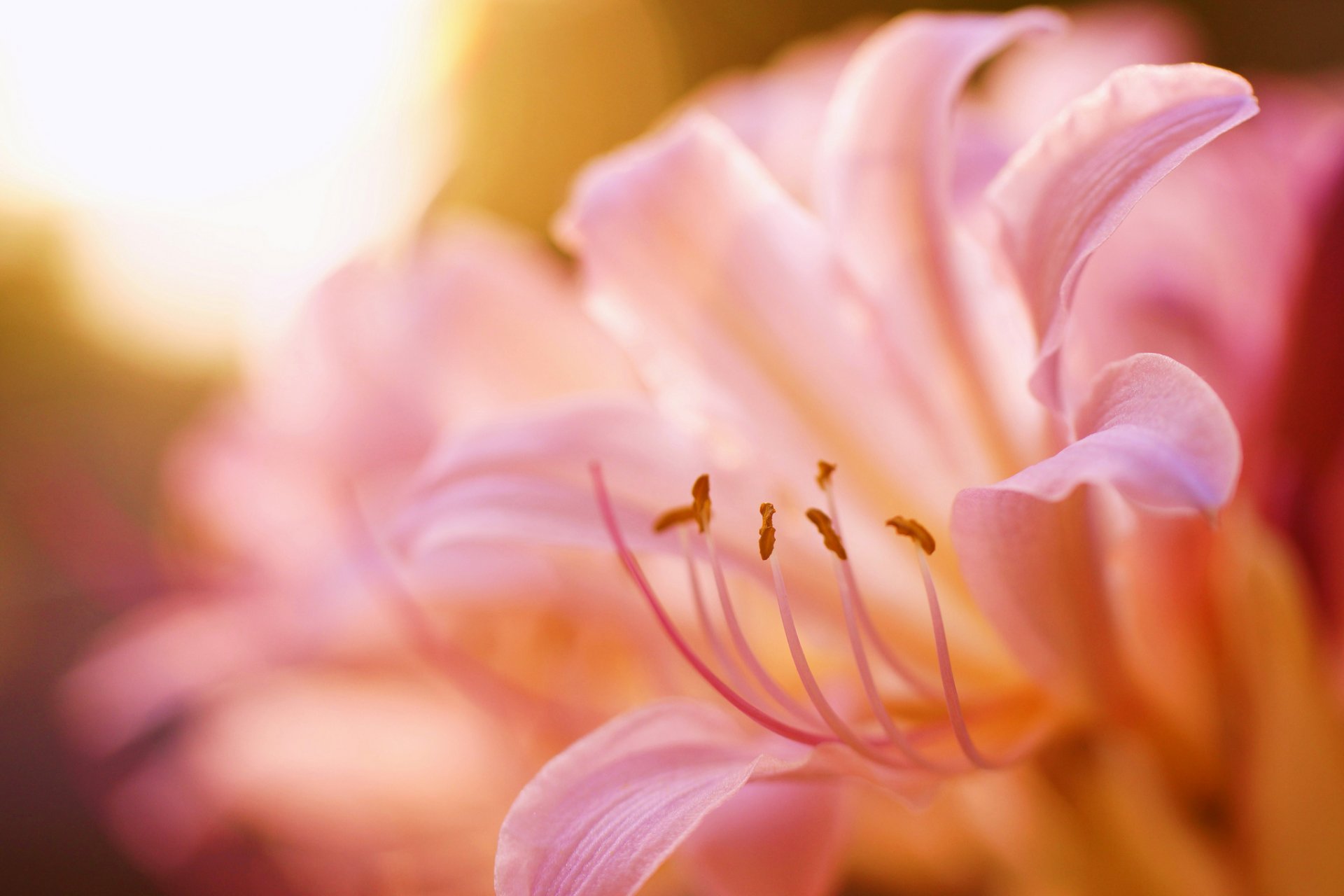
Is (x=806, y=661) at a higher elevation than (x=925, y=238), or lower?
lower

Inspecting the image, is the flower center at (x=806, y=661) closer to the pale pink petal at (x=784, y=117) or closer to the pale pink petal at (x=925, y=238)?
the pale pink petal at (x=925, y=238)

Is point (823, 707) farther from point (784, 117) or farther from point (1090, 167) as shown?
point (784, 117)

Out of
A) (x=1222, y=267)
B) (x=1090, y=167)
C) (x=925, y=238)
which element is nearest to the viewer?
(x=1090, y=167)

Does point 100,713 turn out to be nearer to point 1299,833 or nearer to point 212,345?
point 1299,833

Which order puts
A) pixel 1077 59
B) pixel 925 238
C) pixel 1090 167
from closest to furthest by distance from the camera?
pixel 1090 167 < pixel 925 238 < pixel 1077 59

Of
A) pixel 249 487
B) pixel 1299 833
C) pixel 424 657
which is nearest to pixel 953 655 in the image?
pixel 1299 833

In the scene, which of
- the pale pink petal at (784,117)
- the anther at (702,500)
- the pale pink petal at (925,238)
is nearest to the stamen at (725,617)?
the anther at (702,500)

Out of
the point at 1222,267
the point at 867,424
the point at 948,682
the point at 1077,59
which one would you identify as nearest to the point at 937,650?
the point at 948,682

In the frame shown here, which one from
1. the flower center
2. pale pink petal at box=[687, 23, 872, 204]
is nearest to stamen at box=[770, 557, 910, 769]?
the flower center
